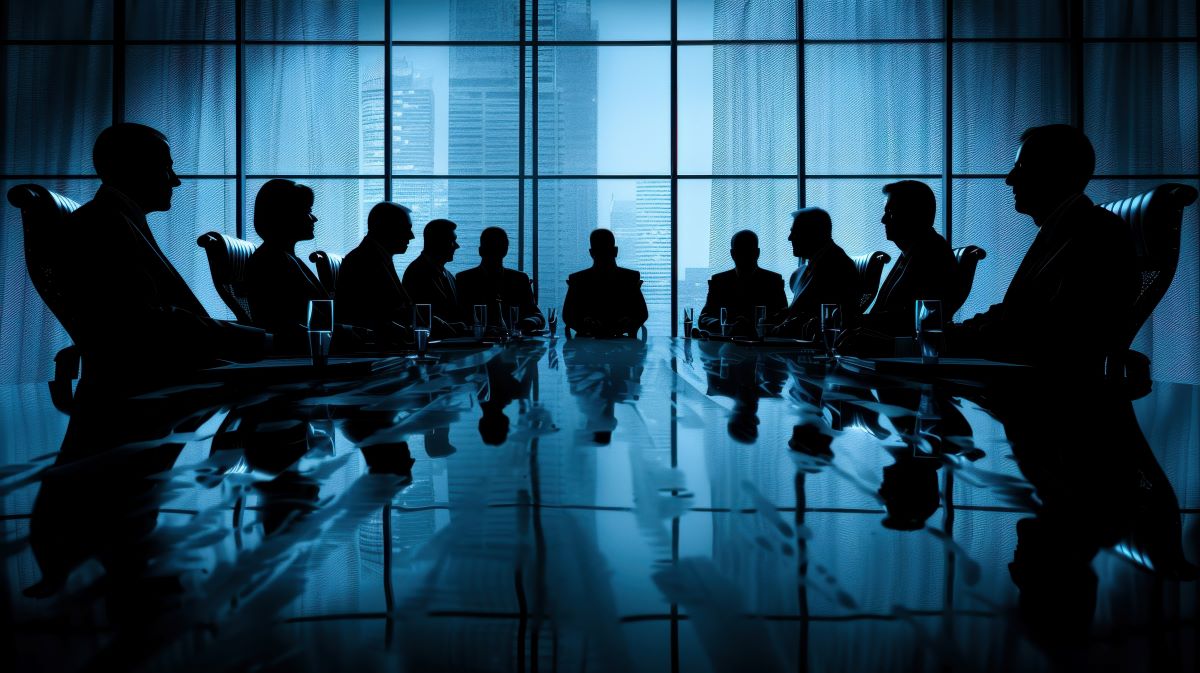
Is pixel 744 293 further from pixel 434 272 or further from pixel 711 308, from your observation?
pixel 434 272

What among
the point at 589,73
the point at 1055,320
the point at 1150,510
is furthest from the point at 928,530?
the point at 589,73

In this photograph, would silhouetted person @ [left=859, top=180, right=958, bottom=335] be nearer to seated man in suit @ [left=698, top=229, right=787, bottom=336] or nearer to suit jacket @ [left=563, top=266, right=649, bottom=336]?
seated man in suit @ [left=698, top=229, right=787, bottom=336]

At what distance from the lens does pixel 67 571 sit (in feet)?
1.17

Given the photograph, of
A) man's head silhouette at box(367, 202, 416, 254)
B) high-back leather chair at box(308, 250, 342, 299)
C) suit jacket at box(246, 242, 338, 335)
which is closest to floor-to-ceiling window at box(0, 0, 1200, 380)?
high-back leather chair at box(308, 250, 342, 299)

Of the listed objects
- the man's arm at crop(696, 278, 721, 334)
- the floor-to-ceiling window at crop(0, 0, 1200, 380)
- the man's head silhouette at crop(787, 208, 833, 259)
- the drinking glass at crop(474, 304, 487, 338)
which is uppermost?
the floor-to-ceiling window at crop(0, 0, 1200, 380)

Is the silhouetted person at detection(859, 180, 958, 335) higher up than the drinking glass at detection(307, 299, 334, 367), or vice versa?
the silhouetted person at detection(859, 180, 958, 335)

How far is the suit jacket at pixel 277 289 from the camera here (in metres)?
2.98

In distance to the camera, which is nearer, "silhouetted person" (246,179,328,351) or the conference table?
the conference table

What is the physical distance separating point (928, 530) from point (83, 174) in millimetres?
7486

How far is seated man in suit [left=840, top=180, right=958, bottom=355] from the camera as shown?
10.1 ft

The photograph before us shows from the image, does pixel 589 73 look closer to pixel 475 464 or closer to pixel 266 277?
pixel 266 277

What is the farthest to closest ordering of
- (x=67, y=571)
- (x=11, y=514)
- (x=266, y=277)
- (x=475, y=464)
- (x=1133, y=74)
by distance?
(x=1133, y=74), (x=266, y=277), (x=475, y=464), (x=11, y=514), (x=67, y=571)

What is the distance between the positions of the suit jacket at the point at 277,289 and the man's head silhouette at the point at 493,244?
2238mm

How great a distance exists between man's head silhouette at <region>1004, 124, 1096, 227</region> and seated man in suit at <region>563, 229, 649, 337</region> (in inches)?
114
